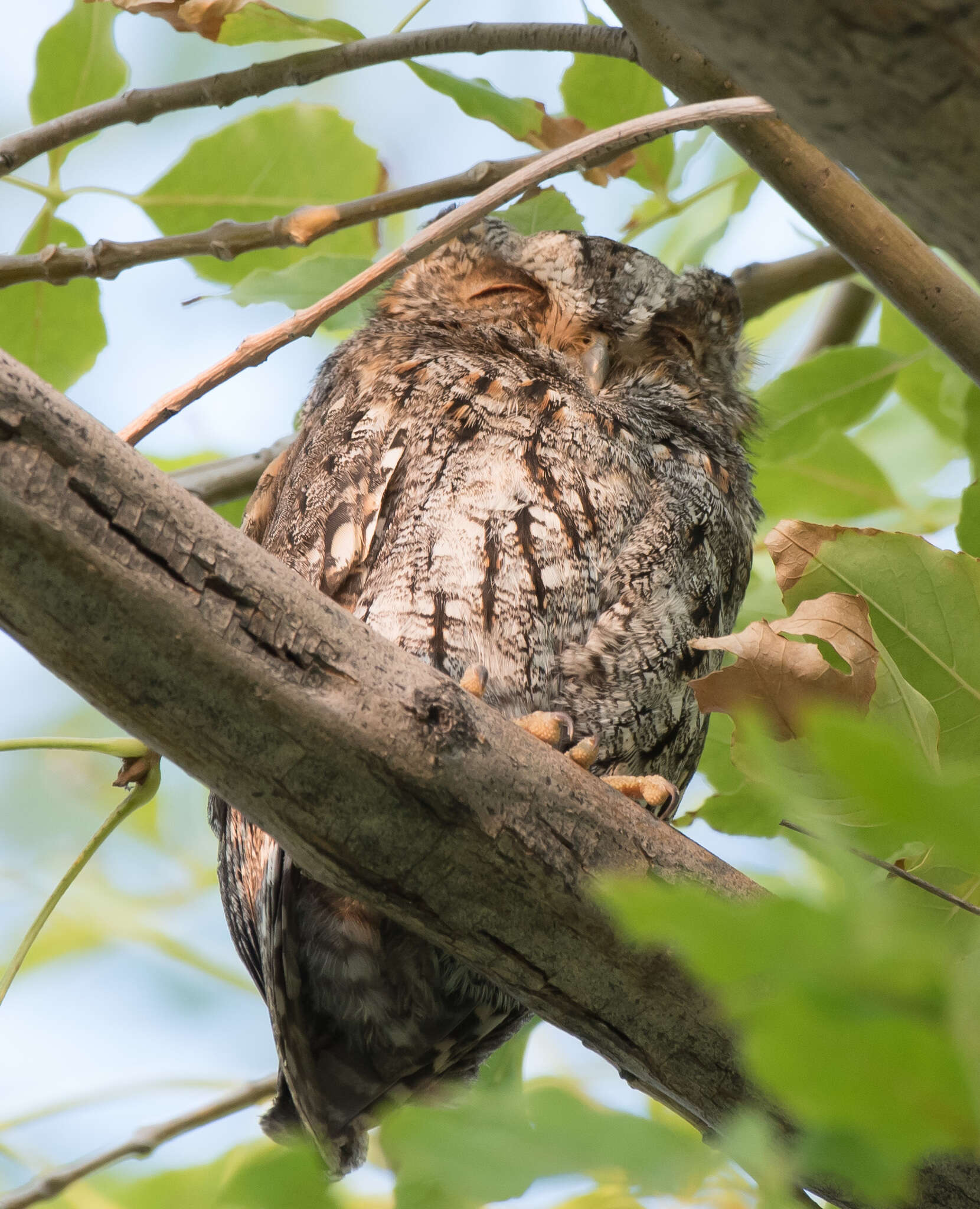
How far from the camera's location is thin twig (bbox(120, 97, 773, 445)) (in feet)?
3.74

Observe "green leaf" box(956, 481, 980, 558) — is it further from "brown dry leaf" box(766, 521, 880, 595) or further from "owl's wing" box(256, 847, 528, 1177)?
"owl's wing" box(256, 847, 528, 1177)

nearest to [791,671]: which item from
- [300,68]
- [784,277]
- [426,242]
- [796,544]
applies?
[796,544]

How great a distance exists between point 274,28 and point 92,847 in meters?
1.16

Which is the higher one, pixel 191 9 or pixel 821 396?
pixel 191 9

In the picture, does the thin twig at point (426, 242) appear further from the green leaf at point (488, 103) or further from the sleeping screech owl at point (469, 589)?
the green leaf at point (488, 103)

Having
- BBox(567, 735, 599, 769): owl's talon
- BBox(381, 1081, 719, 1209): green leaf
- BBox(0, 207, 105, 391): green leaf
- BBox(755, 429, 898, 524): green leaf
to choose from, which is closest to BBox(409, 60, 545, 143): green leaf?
BBox(0, 207, 105, 391): green leaf

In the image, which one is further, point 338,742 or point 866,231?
point 866,231

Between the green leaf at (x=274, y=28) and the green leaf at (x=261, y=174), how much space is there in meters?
0.34

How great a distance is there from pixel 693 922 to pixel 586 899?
0.70 meters

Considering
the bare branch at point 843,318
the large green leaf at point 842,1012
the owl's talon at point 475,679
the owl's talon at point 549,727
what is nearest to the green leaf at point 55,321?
the owl's talon at point 475,679

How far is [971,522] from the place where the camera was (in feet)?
5.07

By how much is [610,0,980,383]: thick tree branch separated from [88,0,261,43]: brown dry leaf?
523 mm

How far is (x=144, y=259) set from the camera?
1563 millimetres

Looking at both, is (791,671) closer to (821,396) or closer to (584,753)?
(584,753)
